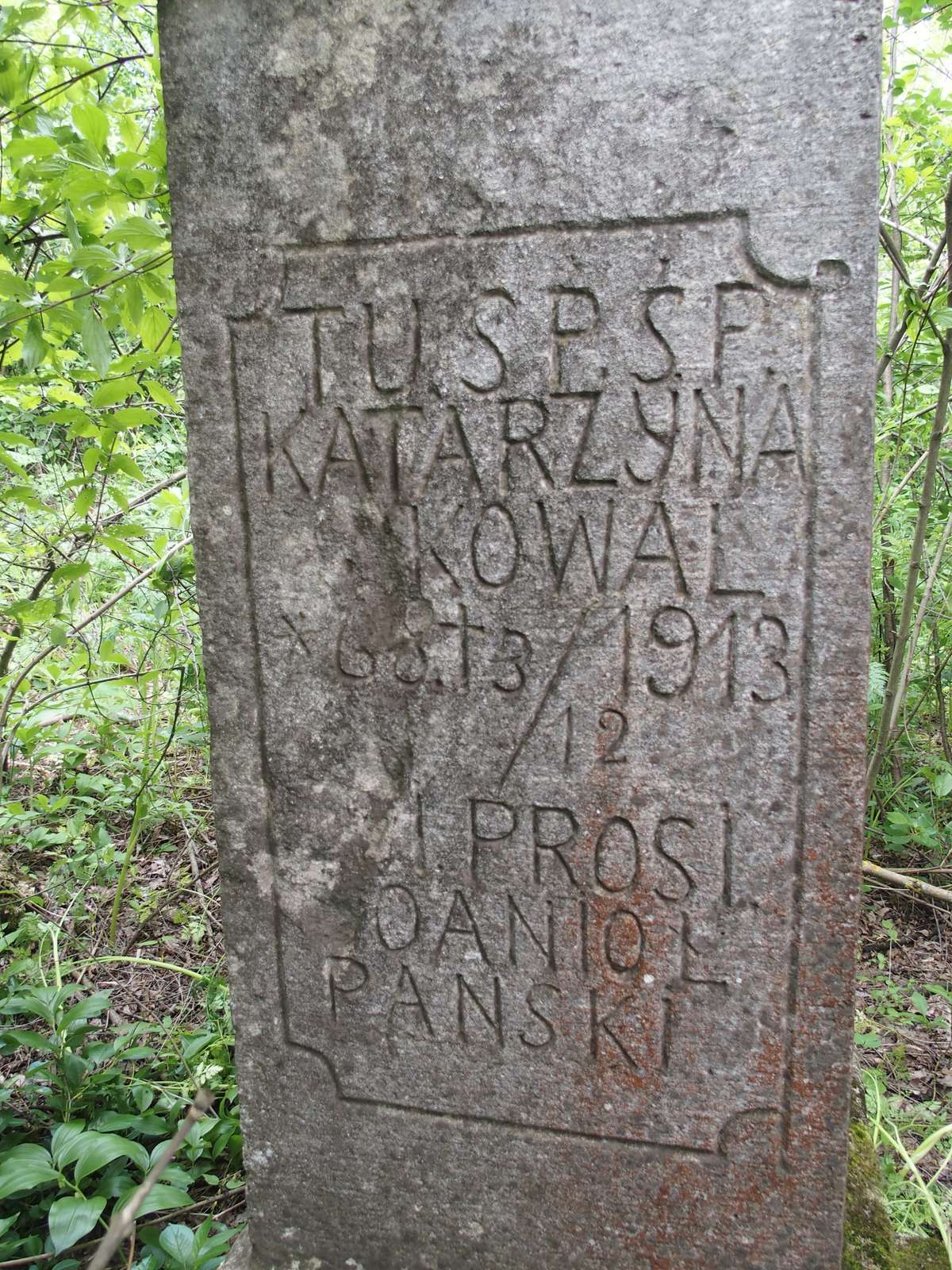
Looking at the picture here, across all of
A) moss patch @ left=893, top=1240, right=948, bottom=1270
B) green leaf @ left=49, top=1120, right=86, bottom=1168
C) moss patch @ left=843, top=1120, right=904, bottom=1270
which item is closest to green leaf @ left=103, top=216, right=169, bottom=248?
green leaf @ left=49, top=1120, right=86, bottom=1168

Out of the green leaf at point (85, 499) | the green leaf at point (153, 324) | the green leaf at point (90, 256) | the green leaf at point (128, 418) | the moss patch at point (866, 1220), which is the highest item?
the green leaf at point (90, 256)

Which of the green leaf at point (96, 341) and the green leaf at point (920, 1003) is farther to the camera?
the green leaf at point (920, 1003)

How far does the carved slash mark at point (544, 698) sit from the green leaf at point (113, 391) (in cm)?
145

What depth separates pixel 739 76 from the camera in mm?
1351

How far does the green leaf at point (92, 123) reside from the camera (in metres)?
1.99

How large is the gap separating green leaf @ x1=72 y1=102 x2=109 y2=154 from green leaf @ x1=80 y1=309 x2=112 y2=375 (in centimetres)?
37

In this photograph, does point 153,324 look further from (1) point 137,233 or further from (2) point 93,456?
(1) point 137,233

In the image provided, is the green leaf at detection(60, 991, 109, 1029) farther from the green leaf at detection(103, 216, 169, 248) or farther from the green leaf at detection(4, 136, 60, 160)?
the green leaf at detection(4, 136, 60, 160)

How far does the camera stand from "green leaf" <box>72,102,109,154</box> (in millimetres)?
1992

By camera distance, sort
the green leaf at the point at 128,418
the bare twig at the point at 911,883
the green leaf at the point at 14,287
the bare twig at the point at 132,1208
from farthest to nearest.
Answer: the bare twig at the point at 911,883
the green leaf at the point at 128,418
the green leaf at the point at 14,287
the bare twig at the point at 132,1208

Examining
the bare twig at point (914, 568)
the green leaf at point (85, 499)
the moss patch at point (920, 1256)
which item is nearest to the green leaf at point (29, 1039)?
the green leaf at point (85, 499)

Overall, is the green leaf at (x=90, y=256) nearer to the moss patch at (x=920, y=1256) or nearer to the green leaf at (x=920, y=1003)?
the moss patch at (x=920, y=1256)

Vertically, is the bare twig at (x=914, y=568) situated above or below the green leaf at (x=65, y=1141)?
above

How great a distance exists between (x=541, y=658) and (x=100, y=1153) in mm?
1453
